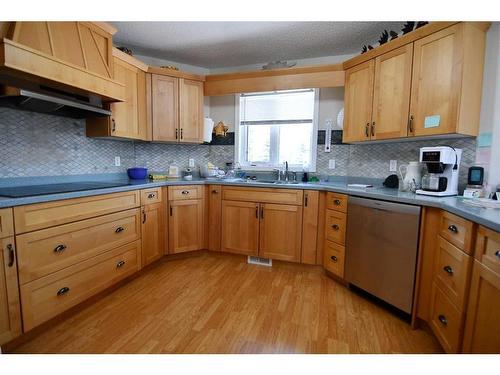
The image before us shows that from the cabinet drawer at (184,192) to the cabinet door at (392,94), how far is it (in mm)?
1848

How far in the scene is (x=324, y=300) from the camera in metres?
1.91

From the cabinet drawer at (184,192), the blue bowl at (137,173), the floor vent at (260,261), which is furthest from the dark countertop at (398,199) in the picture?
the floor vent at (260,261)

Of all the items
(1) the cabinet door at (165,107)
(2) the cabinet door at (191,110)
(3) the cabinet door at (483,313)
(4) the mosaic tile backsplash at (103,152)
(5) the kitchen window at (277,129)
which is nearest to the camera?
(3) the cabinet door at (483,313)

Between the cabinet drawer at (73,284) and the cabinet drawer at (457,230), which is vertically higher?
the cabinet drawer at (457,230)

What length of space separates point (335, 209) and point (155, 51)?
2727 millimetres

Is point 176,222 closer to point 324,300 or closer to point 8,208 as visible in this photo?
point 8,208

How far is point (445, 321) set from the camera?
1.33 meters

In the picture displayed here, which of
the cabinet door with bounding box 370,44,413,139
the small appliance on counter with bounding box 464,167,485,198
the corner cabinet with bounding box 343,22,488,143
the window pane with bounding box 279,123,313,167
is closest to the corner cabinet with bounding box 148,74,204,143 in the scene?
the window pane with bounding box 279,123,313,167

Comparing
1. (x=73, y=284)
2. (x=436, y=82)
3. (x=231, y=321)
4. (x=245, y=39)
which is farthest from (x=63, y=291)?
(x=436, y=82)

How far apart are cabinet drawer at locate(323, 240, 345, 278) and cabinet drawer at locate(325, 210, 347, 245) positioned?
56 mm

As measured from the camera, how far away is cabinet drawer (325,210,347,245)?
209 cm

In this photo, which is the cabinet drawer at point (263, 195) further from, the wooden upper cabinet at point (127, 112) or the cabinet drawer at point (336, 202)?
the wooden upper cabinet at point (127, 112)

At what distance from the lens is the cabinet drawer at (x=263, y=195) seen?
2.37m
